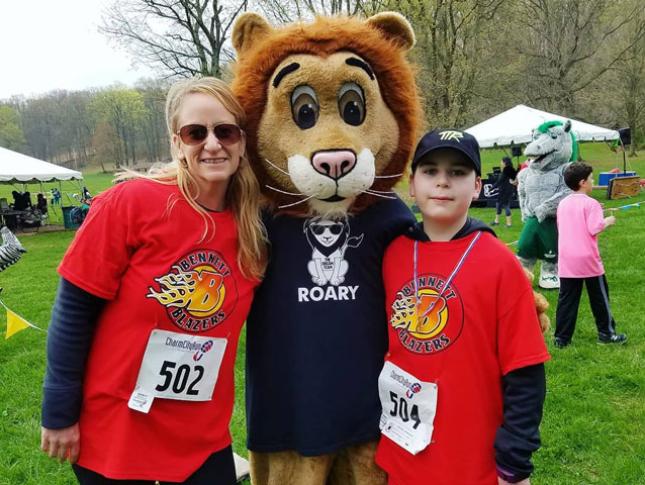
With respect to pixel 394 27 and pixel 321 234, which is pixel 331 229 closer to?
pixel 321 234

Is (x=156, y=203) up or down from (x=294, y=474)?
up

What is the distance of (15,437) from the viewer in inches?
152

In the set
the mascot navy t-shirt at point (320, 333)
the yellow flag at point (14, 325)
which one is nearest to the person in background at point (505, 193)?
the yellow flag at point (14, 325)

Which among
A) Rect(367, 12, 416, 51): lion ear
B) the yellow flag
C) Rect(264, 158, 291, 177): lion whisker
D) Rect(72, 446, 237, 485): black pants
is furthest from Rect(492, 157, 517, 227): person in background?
Rect(72, 446, 237, 485): black pants

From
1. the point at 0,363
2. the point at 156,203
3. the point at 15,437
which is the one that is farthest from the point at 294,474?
the point at 0,363

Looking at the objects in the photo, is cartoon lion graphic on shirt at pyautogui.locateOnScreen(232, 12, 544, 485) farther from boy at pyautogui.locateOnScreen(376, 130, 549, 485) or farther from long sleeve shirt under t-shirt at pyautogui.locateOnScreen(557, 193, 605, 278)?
long sleeve shirt under t-shirt at pyautogui.locateOnScreen(557, 193, 605, 278)

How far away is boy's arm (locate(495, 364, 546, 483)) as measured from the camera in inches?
63.7

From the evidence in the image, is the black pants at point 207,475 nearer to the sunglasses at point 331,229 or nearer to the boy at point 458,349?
the boy at point 458,349

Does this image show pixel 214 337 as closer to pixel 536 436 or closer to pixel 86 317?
pixel 86 317

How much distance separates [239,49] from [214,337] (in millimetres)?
1301

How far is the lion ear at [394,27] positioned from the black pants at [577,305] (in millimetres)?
3680

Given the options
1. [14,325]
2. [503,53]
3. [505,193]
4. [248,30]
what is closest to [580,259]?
[248,30]

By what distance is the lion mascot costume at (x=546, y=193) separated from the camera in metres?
6.92

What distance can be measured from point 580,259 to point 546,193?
2320 mm
